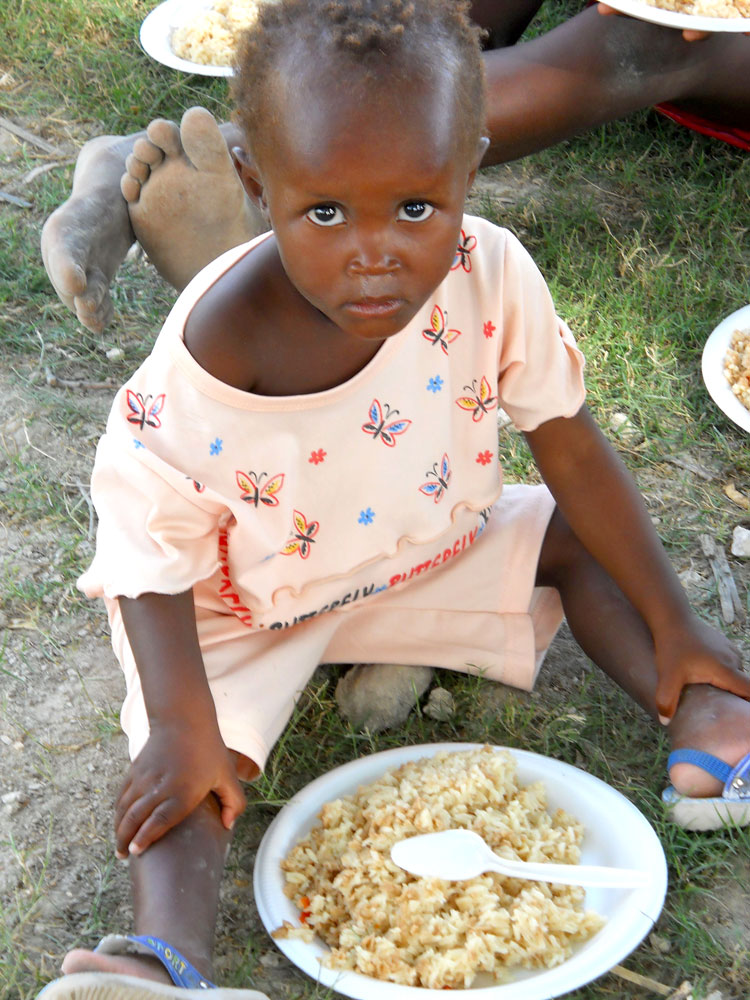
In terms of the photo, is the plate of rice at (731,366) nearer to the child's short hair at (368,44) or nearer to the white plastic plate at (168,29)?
the child's short hair at (368,44)

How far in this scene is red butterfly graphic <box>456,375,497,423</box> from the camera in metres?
1.49

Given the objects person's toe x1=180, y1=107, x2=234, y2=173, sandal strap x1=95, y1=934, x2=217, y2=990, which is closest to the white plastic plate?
person's toe x1=180, y1=107, x2=234, y2=173

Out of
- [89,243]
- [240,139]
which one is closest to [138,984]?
[89,243]

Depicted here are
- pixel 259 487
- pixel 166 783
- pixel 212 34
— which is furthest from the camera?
pixel 212 34

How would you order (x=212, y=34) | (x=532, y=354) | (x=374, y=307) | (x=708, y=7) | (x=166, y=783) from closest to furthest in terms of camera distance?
(x=374, y=307)
(x=166, y=783)
(x=532, y=354)
(x=708, y=7)
(x=212, y=34)

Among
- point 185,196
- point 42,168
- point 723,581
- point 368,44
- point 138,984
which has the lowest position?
point 723,581

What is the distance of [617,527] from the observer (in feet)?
5.06

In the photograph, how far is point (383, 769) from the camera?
145 cm

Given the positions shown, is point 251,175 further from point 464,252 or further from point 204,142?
point 204,142

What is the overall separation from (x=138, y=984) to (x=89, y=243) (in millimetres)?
1436

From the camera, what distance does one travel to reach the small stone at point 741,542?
1917 mm

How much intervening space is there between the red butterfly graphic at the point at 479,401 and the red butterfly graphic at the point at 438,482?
0.07 meters

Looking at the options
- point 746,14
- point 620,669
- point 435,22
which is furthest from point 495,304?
point 746,14

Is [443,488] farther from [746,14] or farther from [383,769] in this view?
[746,14]
